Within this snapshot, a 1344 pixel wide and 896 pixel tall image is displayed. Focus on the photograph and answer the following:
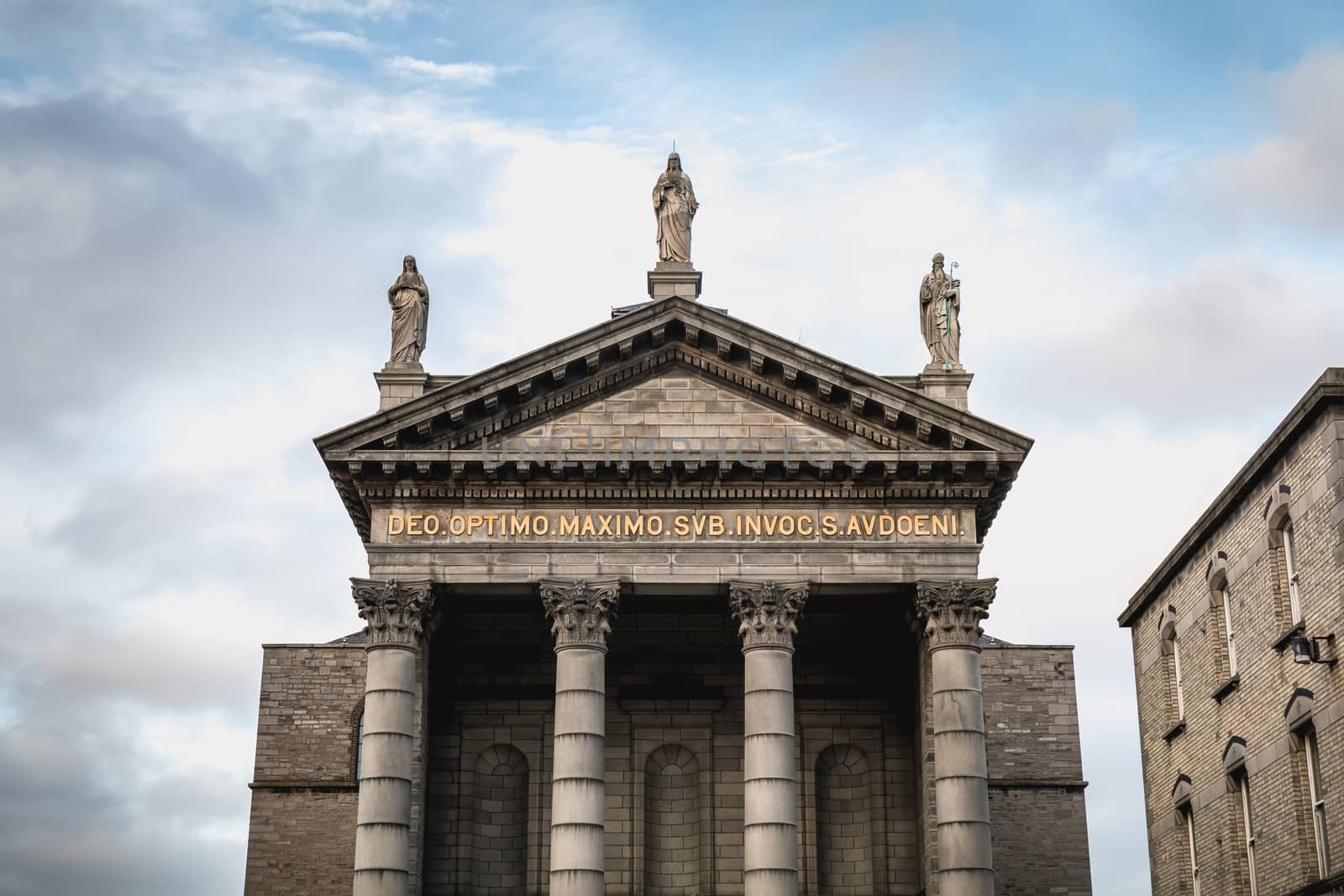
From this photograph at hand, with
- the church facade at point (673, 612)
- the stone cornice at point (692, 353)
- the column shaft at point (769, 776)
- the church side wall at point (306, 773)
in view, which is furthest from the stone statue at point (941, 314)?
the church side wall at point (306, 773)

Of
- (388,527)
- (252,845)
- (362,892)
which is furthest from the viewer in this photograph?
(252,845)

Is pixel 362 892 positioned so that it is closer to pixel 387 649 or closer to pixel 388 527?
pixel 387 649

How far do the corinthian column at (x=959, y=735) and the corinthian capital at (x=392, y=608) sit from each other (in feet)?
33.0

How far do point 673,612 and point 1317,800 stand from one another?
1510 centimetres

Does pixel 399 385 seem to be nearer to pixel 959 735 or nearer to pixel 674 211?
pixel 674 211

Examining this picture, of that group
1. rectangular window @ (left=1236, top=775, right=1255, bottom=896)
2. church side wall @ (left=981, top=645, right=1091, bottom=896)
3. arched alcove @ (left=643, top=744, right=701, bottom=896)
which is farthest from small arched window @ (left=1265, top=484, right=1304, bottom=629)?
church side wall @ (left=981, top=645, right=1091, bottom=896)

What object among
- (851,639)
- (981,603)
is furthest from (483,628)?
(981,603)

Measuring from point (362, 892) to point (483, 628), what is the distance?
8.82 meters

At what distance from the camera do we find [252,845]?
47750 millimetres

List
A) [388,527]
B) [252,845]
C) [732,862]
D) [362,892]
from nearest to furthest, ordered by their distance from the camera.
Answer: [362,892] < [388,527] < [732,862] < [252,845]

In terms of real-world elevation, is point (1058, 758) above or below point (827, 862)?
above

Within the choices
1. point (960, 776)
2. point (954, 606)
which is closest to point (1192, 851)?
point (960, 776)

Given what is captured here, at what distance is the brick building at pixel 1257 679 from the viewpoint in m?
31.7

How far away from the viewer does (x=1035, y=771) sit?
49.0 m
